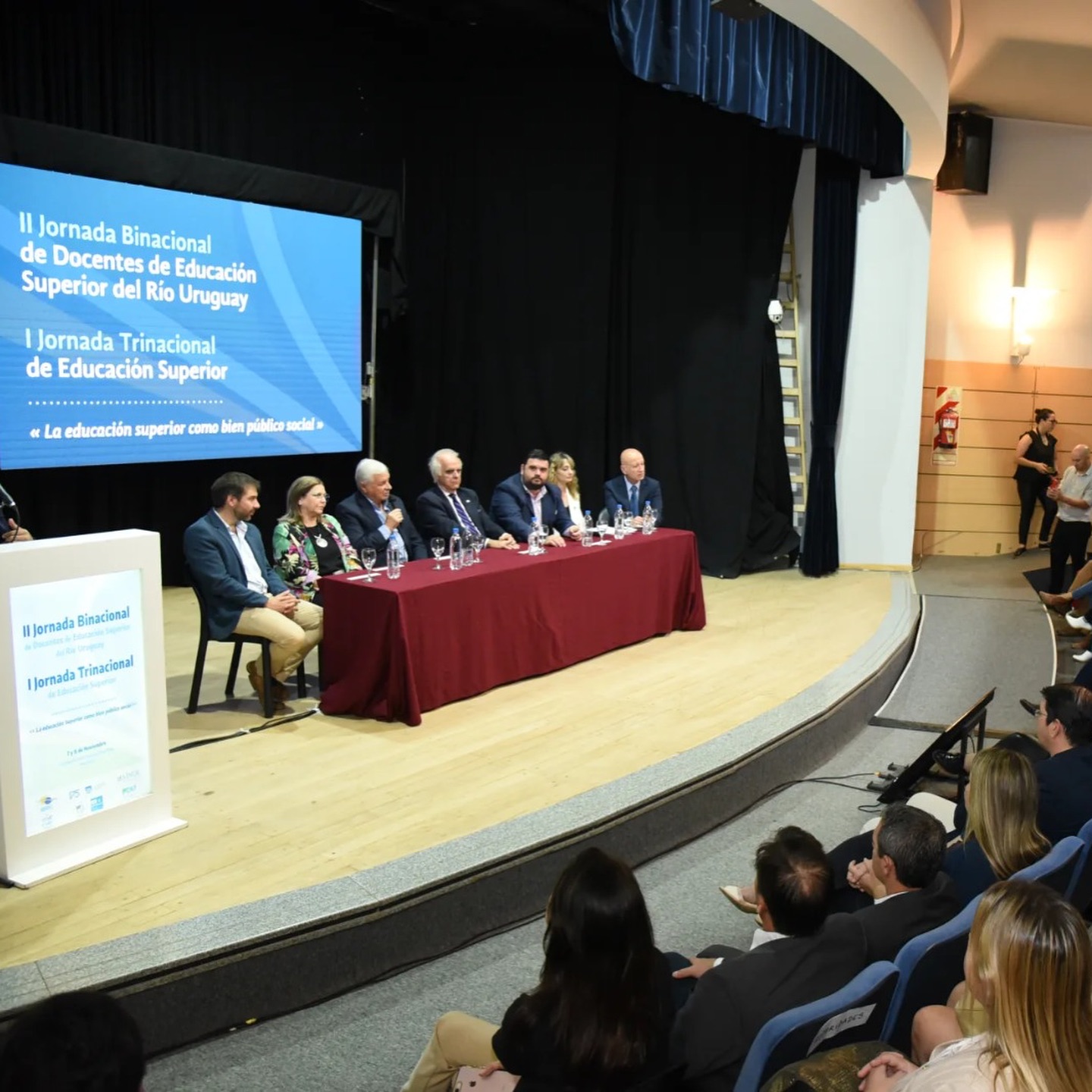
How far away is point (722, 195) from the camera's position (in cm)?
854

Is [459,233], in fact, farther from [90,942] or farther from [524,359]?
[90,942]

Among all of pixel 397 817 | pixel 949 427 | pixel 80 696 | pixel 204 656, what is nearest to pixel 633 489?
pixel 204 656

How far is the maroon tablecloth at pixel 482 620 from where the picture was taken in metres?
4.78

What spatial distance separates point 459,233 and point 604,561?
168 inches

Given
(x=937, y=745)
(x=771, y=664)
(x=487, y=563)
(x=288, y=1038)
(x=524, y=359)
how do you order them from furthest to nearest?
(x=524, y=359), (x=771, y=664), (x=487, y=563), (x=937, y=745), (x=288, y=1038)

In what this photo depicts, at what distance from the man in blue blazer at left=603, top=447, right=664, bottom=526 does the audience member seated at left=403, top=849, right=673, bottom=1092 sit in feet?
17.1

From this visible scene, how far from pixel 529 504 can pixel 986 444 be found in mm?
5654

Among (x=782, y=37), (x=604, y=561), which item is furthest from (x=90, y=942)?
(x=782, y=37)

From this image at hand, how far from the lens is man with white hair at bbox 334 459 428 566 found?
5586 mm

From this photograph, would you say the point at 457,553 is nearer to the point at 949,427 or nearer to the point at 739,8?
the point at 739,8

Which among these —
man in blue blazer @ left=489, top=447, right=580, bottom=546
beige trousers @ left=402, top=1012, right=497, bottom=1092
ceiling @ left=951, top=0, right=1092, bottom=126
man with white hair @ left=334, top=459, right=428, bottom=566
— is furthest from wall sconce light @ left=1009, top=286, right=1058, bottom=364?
beige trousers @ left=402, top=1012, right=497, bottom=1092

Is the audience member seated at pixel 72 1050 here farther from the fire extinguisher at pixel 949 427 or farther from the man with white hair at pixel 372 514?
the fire extinguisher at pixel 949 427

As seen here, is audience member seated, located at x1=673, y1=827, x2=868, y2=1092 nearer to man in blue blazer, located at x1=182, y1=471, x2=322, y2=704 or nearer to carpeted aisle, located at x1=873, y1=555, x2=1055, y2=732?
man in blue blazer, located at x1=182, y1=471, x2=322, y2=704

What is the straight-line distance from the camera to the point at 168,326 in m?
6.96
